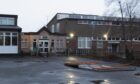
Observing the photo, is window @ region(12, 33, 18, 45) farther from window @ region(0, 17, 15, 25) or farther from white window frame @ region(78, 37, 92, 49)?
white window frame @ region(78, 37, 92, 49)

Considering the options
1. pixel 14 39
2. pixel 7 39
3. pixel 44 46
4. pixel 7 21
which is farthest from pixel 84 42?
pixel 7 39

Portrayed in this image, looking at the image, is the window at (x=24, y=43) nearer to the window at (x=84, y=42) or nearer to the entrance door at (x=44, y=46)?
the entrance door at (x=44, y=46)

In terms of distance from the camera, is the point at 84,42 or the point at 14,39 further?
the point at 84,42

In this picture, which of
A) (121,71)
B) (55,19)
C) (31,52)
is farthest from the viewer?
(55,19)

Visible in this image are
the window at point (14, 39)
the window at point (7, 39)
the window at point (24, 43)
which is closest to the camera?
the window at point (7, 39)

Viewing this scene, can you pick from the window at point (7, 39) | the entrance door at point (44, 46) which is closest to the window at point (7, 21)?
the window at point (7, 39)

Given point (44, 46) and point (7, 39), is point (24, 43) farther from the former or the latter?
point (7, 39)

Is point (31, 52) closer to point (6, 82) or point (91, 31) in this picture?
point (91, 31)

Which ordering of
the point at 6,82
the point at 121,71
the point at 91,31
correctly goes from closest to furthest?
1. the point at 6,82
2. the point at 121,71
3. the point at 91,31

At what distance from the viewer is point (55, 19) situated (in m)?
68.6

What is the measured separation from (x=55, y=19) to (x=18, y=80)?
4892cm

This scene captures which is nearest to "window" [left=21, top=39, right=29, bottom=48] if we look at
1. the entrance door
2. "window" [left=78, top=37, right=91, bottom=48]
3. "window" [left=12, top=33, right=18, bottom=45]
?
the entrance door

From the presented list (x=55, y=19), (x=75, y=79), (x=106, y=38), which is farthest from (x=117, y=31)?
(x=75, y=79)

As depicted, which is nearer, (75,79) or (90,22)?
(75,79)
